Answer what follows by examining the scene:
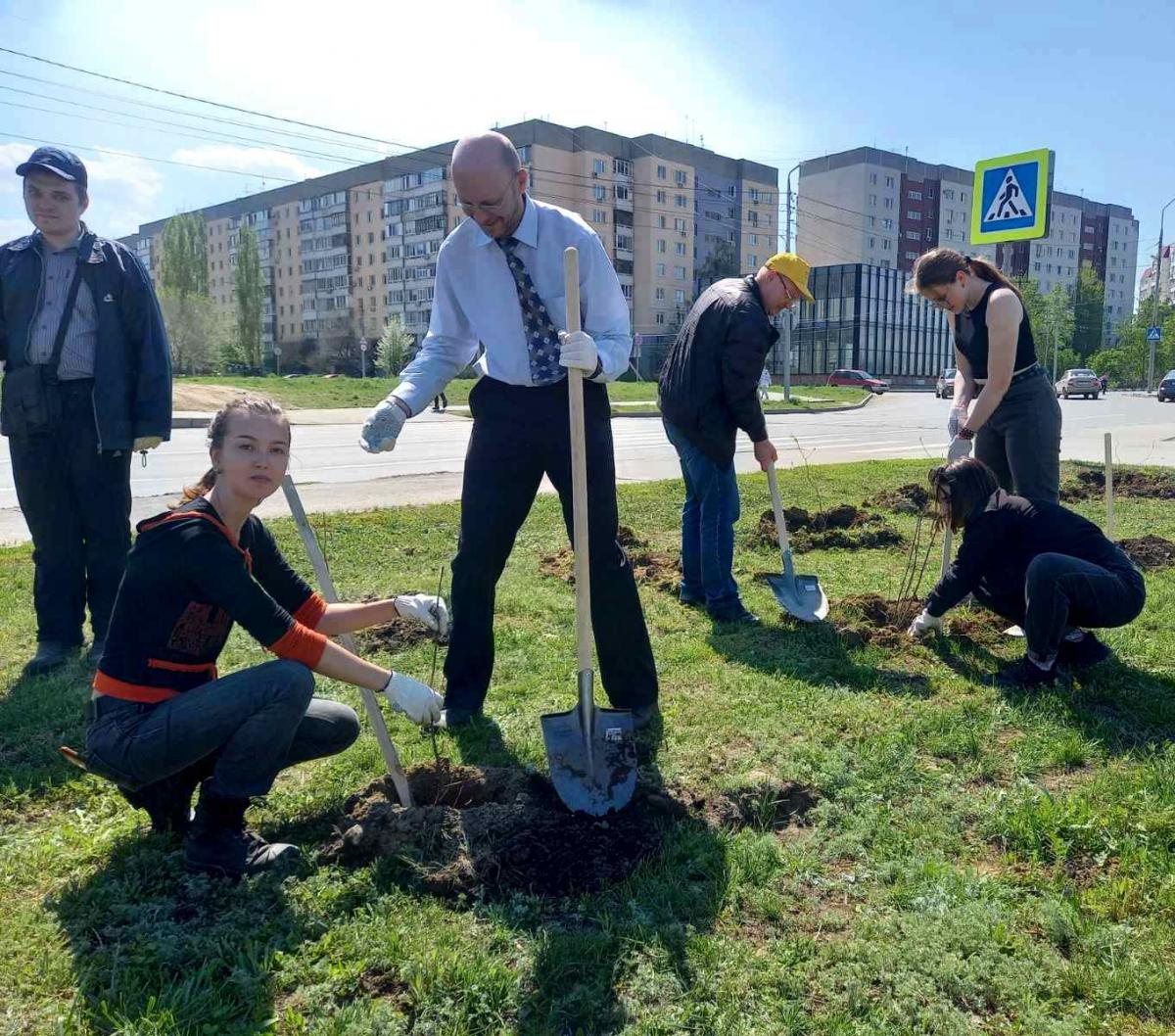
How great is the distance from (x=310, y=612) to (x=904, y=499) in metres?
6.82

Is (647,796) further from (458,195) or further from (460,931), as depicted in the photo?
(458,195)

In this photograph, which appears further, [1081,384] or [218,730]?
[1081,384]

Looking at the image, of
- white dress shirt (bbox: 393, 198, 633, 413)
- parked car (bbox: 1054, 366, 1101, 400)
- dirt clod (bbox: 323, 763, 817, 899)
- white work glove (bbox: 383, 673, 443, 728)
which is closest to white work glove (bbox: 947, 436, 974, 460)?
white dress shirt (bbox: 393, 198, 633, 413)

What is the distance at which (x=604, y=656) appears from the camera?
3408 millimetres

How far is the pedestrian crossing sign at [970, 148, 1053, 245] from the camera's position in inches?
355

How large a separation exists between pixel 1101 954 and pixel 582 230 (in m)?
2.65

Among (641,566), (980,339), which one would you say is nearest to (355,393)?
(641,566)

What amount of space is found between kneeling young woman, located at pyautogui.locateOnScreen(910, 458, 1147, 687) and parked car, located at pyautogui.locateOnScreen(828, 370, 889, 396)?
45269 millimetres

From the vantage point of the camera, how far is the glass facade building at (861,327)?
6206 cm

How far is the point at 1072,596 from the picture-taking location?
3.61 meters

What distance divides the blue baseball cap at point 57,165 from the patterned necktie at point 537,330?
2.10 m

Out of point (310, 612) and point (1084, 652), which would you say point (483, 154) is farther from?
point (1084, 652)

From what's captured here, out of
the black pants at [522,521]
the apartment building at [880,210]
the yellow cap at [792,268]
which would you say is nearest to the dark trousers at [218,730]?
the black pants at [522,521]

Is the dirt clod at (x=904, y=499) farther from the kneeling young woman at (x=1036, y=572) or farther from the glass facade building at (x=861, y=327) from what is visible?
the glass facade building at (x=861, y=327)
